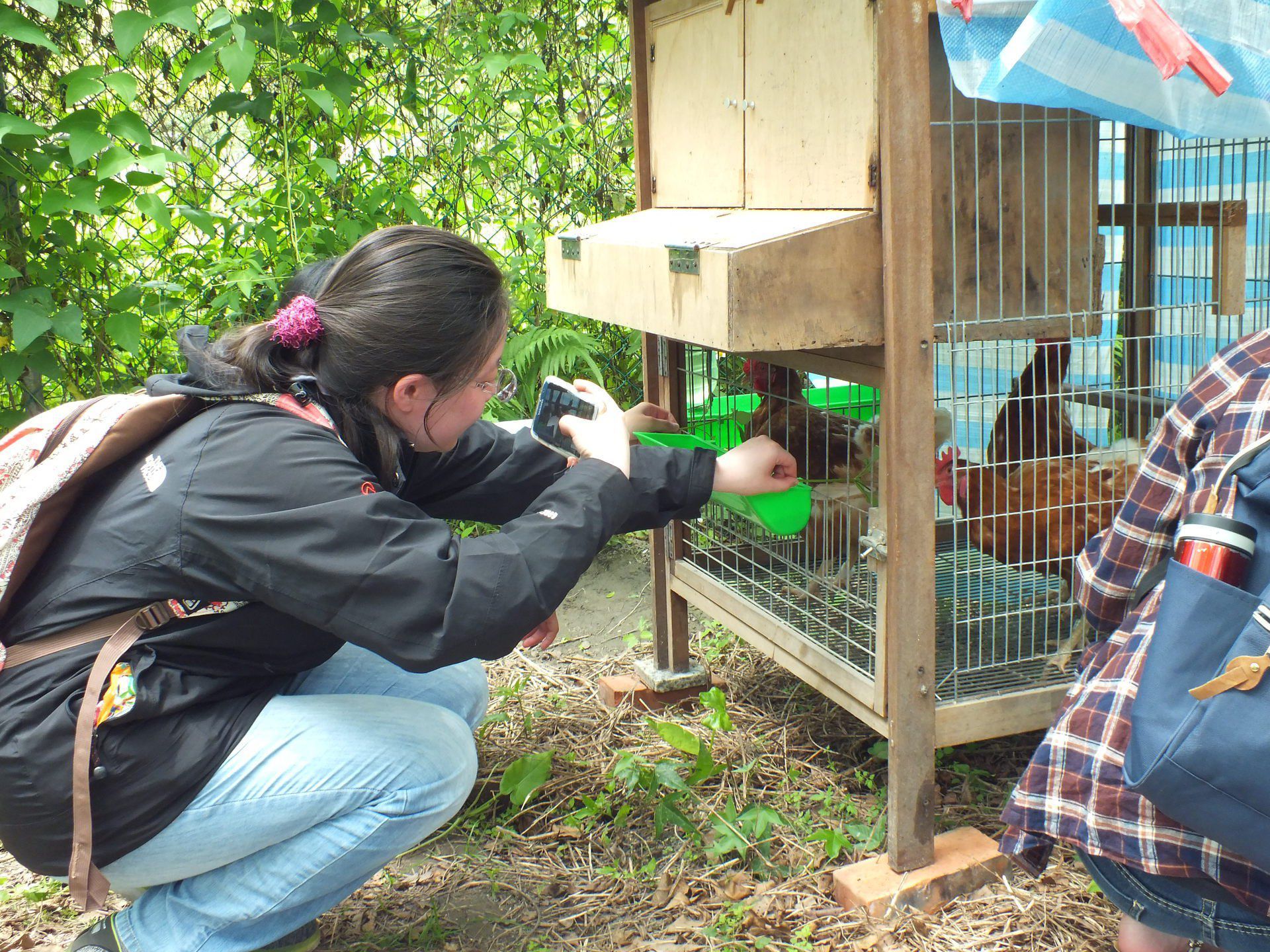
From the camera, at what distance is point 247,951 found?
5.36 ft

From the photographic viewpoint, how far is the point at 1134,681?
138 cm

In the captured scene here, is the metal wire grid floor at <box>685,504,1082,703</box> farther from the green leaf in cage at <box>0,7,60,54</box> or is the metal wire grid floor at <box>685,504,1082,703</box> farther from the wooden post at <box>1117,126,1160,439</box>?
the green leaf in cage at <box>0,7,60,54</box>

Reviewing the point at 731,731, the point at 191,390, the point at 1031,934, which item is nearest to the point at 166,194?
the point at 191,390

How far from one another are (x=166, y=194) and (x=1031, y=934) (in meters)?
2.92

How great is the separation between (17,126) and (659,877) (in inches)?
84.0

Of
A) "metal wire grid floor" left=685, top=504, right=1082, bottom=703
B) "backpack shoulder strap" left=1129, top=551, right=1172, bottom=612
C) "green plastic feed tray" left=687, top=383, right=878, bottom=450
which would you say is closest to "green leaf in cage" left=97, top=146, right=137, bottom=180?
"green plastic feed tray" left=687, top=383, right=878, bottom=450

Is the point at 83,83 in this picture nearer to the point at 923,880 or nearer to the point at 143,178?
the point at 143,178

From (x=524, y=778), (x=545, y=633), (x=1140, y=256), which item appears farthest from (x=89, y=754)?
(x=1140, y=256)

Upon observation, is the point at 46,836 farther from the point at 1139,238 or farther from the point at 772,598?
the point at 1139,238

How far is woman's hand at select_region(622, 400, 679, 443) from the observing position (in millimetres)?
2363

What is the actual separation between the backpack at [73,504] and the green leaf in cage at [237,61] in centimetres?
122

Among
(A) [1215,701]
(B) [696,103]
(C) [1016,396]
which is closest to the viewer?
(A) [1215,701]

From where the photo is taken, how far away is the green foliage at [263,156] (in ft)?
8.57

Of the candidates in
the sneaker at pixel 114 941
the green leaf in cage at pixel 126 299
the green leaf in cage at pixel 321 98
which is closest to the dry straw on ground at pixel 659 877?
the sneaker at pixel 114 941
